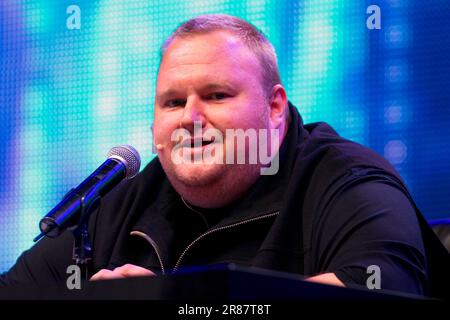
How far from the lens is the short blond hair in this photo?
6.86 feet

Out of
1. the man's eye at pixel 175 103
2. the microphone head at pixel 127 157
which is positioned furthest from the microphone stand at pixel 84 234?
the man's eye at pixel 175 103

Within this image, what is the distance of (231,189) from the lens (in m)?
2.04

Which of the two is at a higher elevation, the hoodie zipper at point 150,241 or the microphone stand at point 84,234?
the microphone stand at point 84,234

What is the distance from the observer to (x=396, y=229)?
→ 5.30 feet

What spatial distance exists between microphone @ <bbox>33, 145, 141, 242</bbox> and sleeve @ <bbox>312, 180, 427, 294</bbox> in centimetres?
46

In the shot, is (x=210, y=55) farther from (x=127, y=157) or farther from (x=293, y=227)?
(x=293, y=227)

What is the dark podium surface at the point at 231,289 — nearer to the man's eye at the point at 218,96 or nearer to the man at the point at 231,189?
the man at the point at 231,189

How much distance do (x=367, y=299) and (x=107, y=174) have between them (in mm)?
894

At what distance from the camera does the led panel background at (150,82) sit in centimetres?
238

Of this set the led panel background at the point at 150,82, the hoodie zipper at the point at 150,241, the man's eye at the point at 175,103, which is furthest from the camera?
the led panel background at the point at 150,82

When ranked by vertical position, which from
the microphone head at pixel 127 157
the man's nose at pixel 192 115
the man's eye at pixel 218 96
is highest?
the man's eye at pixel 218 96

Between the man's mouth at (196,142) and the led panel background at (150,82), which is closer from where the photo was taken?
the man's mouth at (196,142)

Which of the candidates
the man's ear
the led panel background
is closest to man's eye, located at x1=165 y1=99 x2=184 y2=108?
the man's ear
